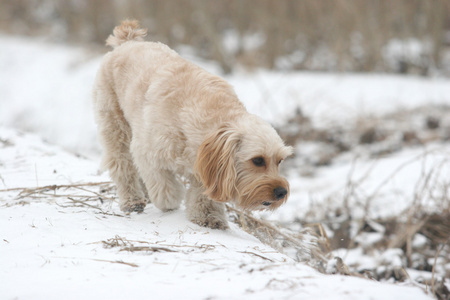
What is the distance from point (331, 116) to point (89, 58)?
9204mm

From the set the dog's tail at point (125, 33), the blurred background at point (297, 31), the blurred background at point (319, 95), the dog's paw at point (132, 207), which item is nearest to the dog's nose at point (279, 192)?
the blurred background at point (319, 95)

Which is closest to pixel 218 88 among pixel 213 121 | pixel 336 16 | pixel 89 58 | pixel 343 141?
pixel 213 121

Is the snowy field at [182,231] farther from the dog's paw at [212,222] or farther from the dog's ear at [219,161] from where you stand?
the dog's ear at [219,161]

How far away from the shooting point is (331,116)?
446 inches

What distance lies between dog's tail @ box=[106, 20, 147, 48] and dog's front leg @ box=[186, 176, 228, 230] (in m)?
1.99

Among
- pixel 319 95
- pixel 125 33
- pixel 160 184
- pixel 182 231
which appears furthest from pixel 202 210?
pixel 319 95

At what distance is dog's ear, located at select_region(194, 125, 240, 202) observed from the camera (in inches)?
153

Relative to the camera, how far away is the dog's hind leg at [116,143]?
16.2 feet

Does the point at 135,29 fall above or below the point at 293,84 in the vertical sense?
above

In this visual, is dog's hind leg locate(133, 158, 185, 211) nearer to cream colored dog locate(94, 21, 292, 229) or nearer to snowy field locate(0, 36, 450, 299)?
cream colored dog locate(94, 21, 292, 229)

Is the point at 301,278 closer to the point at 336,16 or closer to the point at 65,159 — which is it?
the point at 65,159

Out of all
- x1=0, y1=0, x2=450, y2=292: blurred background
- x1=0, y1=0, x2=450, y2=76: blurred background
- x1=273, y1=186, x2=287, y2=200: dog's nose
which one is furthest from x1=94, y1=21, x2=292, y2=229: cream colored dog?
x1=0, y1=0, x2=450, y2=76: blurred background

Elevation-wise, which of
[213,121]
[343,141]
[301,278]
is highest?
[213,121]

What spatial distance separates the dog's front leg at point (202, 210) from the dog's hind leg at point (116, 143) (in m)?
0.63
